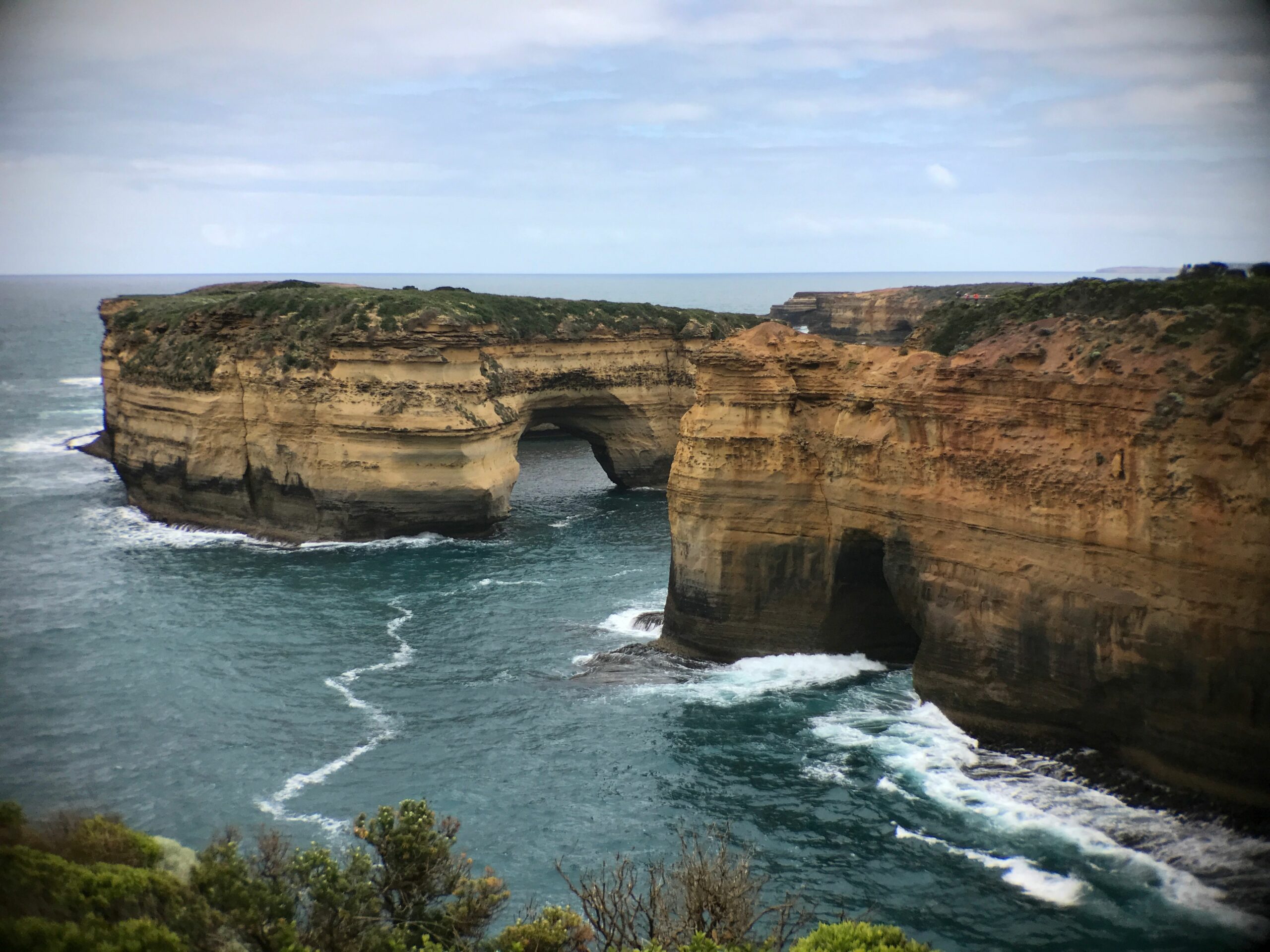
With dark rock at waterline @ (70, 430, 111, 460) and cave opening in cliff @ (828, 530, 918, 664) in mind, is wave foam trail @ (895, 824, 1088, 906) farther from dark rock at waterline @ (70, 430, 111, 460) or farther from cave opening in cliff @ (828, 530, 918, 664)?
dark rock at waterline @ (70, 430, 111, 460)

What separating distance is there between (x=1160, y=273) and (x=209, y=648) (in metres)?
32.7

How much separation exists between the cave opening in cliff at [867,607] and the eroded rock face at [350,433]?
23.7m

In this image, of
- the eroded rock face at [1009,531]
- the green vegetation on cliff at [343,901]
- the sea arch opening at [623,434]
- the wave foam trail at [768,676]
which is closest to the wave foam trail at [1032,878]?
the eroded rock face at [1009,531]

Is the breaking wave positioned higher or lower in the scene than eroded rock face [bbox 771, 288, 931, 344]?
lower

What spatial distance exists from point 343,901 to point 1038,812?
1540 centimetres

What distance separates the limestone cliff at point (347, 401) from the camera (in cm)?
5212

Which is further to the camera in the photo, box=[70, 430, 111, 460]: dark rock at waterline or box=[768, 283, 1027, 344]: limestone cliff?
box=[768, 283, 1027, 344]: limestone cliff

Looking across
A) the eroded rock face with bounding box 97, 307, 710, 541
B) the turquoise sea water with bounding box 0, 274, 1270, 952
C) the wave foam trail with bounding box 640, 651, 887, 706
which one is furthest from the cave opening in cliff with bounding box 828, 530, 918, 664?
the eroded rock face with bounding box 97, 307, 710, 541

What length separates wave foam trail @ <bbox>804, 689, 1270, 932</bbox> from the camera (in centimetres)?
2152

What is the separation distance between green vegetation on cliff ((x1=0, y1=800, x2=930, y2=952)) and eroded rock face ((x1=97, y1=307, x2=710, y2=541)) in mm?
31774

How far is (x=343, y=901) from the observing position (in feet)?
57.3

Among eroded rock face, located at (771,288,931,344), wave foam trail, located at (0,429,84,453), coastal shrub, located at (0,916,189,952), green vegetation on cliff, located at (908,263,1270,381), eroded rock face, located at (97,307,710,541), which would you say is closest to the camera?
coastal shrub, located at (0,916,189,952)

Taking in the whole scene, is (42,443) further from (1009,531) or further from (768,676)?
(1009,531)

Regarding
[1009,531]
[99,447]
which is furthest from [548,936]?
[99,447]
